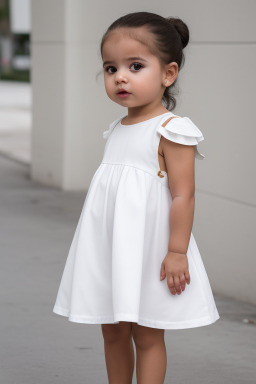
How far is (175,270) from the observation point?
2.83 meters

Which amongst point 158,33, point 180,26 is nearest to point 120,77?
point 158,33

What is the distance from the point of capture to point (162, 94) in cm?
300

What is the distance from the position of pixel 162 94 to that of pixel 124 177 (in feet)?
1.17

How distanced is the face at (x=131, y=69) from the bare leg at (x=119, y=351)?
0.85 metres

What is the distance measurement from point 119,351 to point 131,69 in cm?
108

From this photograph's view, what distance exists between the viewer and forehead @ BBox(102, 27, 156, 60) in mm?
2844

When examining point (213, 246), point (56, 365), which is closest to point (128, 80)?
point (56, 365)

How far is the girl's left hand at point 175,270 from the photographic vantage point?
2.83 metres

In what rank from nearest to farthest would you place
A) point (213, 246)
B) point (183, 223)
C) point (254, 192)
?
point (183, 223)
point (254, 192)
point (213, 246)

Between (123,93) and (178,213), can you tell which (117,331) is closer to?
(178,213)

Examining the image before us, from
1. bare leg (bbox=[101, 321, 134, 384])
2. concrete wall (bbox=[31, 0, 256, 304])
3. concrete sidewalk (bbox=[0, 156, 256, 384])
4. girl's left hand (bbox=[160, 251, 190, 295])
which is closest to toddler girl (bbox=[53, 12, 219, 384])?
girl's left hand (bbox=[160, 251, 190, 295])

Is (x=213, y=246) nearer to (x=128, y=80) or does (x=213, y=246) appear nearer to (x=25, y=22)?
(x=128, y=80)

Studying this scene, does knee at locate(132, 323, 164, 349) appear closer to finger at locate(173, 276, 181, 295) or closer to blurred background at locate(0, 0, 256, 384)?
finger at locate(173, 276, 181, 295)

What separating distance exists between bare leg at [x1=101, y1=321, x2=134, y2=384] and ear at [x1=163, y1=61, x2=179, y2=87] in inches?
36.2
